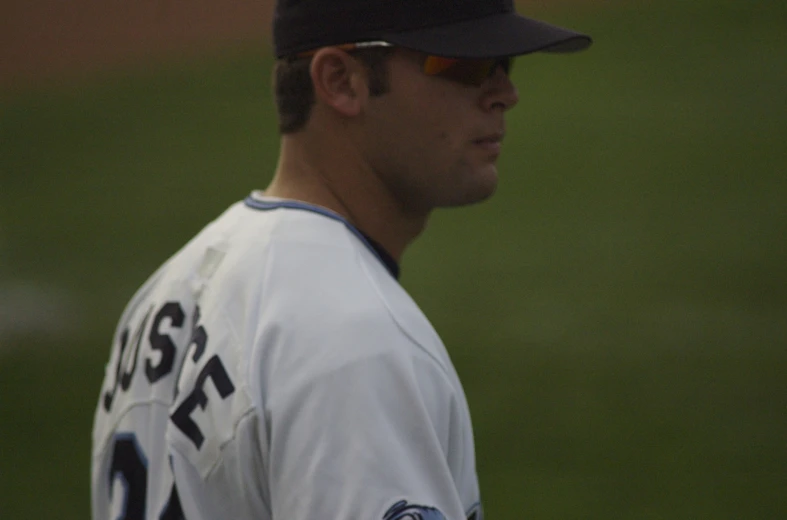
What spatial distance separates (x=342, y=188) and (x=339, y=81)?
17 centimetres

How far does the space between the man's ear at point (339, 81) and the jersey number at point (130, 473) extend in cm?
60

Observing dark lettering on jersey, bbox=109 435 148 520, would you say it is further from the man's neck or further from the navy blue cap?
the navy blue cap

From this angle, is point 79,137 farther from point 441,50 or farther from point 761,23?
point 441,50

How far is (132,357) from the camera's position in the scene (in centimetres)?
198

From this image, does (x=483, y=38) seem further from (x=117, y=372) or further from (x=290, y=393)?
(x=117, y=372)

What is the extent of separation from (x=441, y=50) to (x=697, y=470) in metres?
4.17

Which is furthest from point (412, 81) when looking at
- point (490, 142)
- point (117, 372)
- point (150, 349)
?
point (117, 372)

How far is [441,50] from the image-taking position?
1807 mm

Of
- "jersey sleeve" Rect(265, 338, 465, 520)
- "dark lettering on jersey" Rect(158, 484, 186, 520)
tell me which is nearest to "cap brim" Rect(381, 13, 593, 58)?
"jersey sleeve" Rect(265, 338, 465, 520)

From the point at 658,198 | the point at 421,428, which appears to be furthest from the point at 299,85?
the point at 658,198

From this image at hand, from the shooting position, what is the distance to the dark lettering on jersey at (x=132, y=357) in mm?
1954

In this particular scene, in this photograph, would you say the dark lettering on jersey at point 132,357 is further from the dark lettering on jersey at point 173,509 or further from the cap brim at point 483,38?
the cap brim at point 483,38

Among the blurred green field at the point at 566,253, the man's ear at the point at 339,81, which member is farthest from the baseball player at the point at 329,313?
the blurred green field at the point at 566,253

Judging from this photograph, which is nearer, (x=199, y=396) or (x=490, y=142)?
(x=199, y=396)
